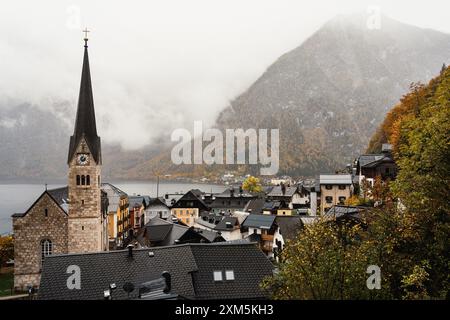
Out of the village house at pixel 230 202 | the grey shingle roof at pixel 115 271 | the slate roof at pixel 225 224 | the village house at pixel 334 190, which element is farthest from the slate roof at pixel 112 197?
the village house at pixel 230 202

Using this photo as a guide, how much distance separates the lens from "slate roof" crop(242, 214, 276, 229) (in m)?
58.8

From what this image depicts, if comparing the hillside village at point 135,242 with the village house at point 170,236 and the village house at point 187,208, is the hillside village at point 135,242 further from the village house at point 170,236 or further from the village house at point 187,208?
the village house at point 187,208

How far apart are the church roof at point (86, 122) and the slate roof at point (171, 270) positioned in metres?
19.3

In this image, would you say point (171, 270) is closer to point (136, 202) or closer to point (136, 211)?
point (136, 211)

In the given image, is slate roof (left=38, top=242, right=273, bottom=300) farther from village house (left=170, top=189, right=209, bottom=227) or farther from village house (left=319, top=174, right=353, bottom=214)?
village house (left=170, top=189, right=209, bottom=227)

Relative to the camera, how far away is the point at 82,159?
45062 mm

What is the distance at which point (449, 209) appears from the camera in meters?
15.5

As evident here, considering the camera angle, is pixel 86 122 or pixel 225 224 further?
pixel 225 224

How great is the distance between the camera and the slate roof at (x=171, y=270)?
1001 inches

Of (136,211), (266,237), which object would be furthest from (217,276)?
(136,211)

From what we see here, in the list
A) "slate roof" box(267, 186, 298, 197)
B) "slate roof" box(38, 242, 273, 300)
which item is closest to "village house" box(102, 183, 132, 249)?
"slate roof" box(38, 242, 273, 300)

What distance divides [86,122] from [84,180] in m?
Answer: 5.84
